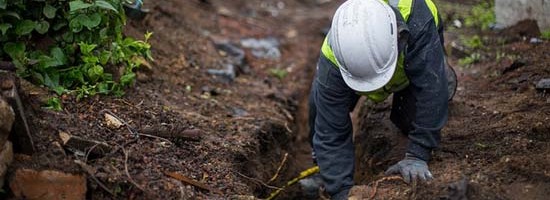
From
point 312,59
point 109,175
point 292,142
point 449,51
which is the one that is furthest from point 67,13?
point 312,59

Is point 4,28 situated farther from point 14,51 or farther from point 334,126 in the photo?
point 334,126

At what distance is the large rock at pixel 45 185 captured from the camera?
3.47 metres

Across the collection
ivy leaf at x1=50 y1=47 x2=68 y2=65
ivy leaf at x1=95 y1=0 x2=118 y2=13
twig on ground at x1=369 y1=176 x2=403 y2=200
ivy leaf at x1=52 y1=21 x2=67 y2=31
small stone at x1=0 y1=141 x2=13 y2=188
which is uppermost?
ivy leaf at x1=95 y1=0 x2=118 y2=13

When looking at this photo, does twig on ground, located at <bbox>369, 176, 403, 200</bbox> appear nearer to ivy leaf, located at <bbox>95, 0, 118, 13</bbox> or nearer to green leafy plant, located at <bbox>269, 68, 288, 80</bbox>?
ivy leaf, located at <bbox>95, 0, 118, 13</bbox>

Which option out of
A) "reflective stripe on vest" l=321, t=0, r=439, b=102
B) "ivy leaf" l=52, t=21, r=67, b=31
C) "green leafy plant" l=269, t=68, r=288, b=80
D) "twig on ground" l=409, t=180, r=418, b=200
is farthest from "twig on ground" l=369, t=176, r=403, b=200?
"green leafy plant" l=269, t=68, r=288, b=80

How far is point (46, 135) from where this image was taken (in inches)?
147

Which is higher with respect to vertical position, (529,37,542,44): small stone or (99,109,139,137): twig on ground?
(99,109,139,137): twig on ground

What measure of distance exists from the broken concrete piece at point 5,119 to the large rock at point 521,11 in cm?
407

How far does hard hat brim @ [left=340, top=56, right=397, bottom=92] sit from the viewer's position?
378 cm

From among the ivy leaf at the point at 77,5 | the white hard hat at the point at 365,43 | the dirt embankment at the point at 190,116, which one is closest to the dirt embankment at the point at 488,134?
the white hard hat at the point at 365,43

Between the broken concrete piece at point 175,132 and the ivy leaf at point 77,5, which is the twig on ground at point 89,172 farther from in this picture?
the ivy leaf at point 77,5

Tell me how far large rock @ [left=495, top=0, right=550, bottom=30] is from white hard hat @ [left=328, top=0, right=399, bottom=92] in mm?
2440

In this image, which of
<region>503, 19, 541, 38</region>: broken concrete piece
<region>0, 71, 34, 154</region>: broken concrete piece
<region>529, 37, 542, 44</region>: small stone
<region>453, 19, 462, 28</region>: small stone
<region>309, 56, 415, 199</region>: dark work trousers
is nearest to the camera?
<region>0, 71, 34, 154</region>: broken concrete piece

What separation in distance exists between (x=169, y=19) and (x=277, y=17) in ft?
8.06
